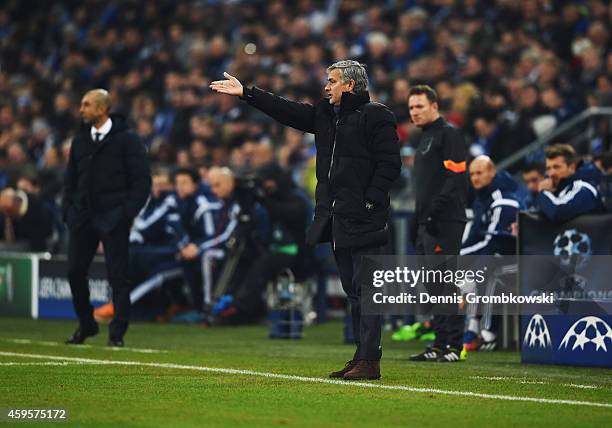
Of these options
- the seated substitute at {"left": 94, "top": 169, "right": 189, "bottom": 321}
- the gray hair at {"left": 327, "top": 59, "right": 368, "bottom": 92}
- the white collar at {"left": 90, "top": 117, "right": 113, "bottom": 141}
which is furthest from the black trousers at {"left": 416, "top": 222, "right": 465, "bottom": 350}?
the seated substitute at {"left": 94, "top": 169, "right": 189, "bottom": 321}

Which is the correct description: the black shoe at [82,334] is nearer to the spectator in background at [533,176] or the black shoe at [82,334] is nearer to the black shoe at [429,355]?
the black shoe at [429,355]

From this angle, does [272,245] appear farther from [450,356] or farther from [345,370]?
[345,370]

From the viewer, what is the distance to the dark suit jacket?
13.2 meters

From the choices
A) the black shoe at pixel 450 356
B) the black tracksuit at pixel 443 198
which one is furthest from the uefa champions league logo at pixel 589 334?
the black tracksuit at pixel 443 198

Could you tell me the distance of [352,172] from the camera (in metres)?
9.68

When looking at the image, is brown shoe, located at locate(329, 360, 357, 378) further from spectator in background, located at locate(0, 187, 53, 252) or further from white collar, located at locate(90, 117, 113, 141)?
spectator in background, located at locate(0, 187, 53, 252)

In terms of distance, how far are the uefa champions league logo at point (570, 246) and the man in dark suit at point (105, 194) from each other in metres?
3.74

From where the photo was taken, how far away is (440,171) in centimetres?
1215

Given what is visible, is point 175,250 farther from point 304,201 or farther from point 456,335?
point 456,335

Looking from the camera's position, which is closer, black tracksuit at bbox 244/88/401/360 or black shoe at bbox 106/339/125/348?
black tracksuit at bbox 244/88/401/360

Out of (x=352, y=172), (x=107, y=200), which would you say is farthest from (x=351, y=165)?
(x=107, y=200)

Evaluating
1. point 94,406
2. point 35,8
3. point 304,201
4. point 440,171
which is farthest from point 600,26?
point 35,8

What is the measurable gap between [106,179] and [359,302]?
4.21 m

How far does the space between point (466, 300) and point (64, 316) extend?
23.9 ft
